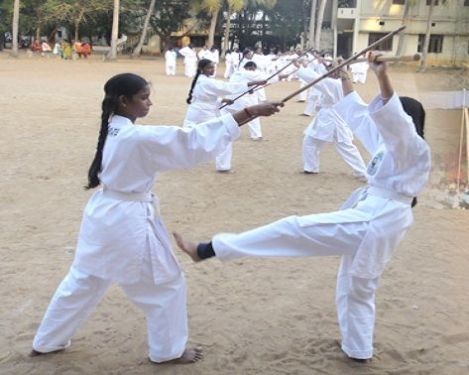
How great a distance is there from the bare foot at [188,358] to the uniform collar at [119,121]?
134cm

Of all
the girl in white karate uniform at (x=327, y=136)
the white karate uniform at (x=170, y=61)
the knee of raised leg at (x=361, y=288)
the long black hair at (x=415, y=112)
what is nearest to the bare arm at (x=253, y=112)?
the long black hair at (x=415, y=112)

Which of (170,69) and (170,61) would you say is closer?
(170,61)

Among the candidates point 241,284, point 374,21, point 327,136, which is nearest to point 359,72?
point 374,21

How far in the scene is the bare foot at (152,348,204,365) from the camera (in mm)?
3404

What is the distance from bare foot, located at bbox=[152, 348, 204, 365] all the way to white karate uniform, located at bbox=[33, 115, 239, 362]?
59mm

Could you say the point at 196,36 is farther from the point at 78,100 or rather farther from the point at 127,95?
the point at 127,95

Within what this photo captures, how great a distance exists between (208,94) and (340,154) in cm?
208

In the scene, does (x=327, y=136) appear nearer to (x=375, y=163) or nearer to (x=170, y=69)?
(x=375, y=163)

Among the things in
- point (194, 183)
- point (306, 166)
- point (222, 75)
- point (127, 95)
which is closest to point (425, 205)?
point (306, 166)

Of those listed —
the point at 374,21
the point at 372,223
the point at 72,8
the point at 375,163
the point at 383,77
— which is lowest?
the point at 372,223

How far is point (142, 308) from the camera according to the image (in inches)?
130

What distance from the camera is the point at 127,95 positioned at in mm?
3211

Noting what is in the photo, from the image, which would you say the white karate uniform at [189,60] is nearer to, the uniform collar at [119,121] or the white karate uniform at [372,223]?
the uniform collar at [119,121]

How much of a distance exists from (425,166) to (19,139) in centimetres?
862
